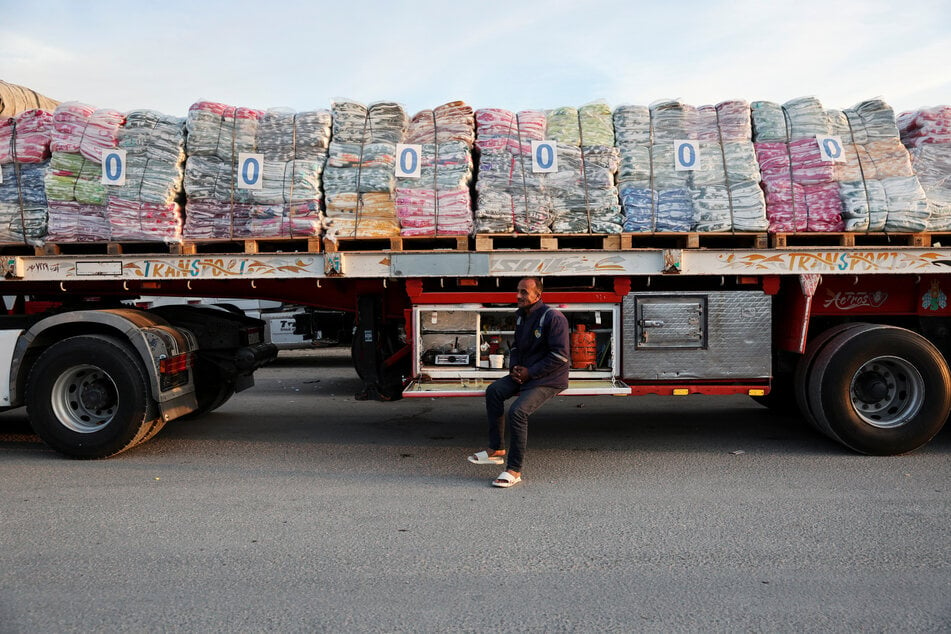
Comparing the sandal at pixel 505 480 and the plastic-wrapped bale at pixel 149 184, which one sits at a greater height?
the plastic-wrapped bale at pixel 149 184

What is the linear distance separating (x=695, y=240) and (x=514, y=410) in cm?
237

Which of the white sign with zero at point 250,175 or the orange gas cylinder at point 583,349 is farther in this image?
the orange gas cylinder at point 583,349

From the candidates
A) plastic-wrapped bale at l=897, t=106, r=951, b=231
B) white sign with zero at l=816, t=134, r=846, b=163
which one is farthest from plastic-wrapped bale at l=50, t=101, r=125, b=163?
plastic-wrapped bale at l=897, t=106, r=951, b=231

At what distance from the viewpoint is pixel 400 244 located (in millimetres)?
6230

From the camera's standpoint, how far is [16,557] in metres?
3.95

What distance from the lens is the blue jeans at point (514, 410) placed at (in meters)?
5.35

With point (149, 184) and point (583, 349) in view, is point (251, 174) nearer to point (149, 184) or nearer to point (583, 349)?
point (149, 184)

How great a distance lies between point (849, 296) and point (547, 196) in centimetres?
312

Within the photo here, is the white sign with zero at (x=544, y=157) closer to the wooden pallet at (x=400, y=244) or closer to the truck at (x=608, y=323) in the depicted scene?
the truck at (x=608, y=323)

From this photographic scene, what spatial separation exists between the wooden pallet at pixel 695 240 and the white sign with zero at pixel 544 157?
935 millimetres

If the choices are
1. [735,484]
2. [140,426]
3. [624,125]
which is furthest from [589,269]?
[140,426]

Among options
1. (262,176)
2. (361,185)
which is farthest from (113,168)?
(361,185)

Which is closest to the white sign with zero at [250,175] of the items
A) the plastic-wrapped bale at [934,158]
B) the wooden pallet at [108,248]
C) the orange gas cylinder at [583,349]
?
the wooden pallet at [108,248]

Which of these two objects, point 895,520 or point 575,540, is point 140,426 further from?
point 895,520
